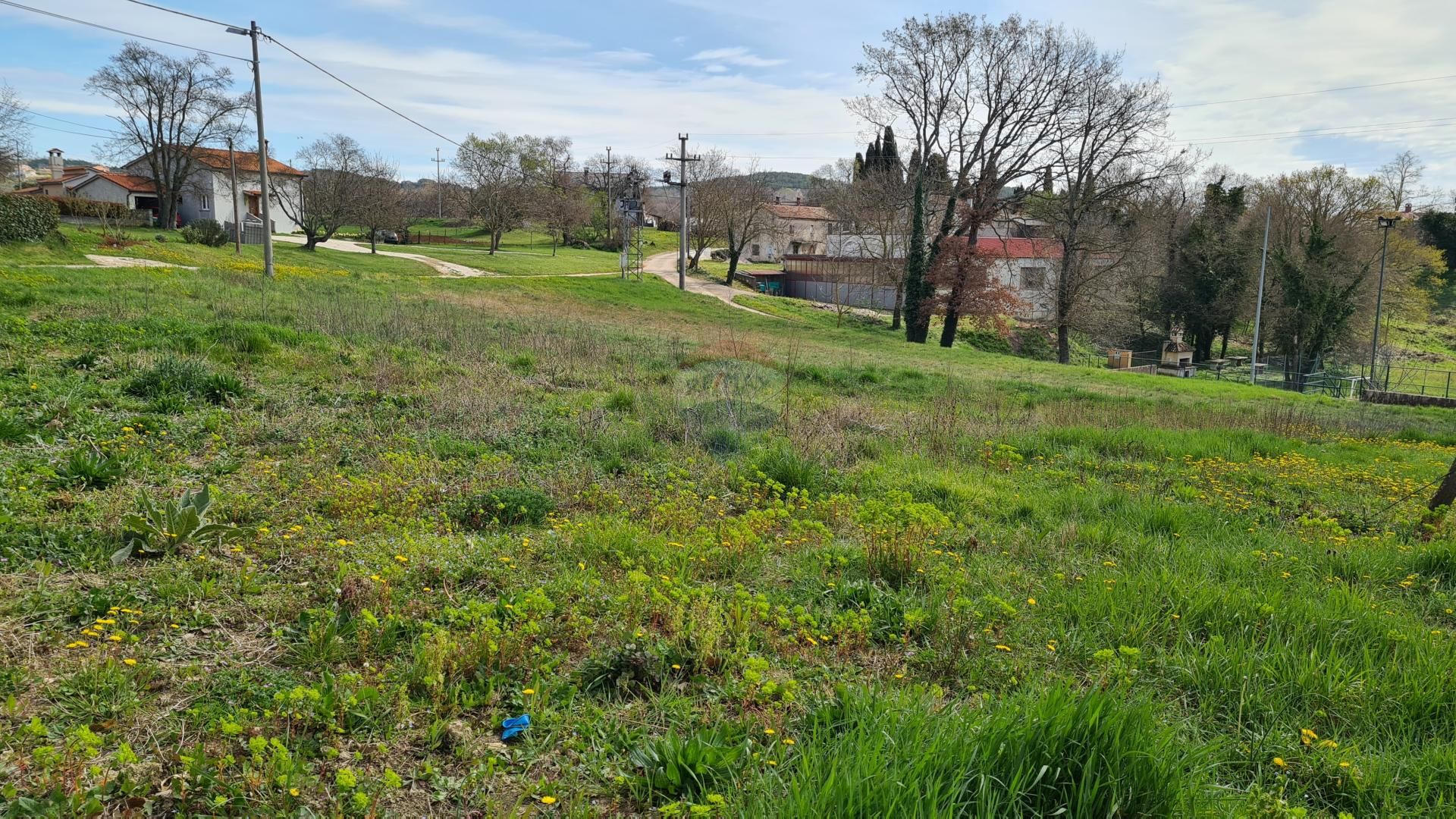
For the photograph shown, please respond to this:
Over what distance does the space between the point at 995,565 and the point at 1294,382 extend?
44875 millimetres

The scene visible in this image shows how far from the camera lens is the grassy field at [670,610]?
2.76m

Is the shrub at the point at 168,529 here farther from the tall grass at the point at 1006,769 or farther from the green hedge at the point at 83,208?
the green hedge at the point at 83,208

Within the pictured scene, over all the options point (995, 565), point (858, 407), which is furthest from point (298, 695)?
point (858, 407)

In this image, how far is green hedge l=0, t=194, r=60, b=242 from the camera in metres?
27.8

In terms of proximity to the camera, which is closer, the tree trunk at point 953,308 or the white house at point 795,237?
the tree trunk at point 953,308

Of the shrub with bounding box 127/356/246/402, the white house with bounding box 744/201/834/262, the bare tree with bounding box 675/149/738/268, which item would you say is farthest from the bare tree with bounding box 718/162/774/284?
the shrub with bounding box 127/356/246/402

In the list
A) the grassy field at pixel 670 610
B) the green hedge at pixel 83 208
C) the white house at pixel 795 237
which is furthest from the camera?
the white house at pixel 795 237

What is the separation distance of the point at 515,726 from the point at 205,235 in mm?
48512

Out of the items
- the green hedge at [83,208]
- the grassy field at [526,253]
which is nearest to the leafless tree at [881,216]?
the grassy field at [526,253]

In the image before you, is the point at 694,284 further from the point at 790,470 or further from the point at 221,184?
the point at 790,470

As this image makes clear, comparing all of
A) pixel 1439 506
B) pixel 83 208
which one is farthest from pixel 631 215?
pixel 1439 506

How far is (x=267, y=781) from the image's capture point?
8.73 ft

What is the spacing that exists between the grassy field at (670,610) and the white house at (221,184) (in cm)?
5734

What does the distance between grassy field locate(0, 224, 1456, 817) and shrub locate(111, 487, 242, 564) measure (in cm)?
2
